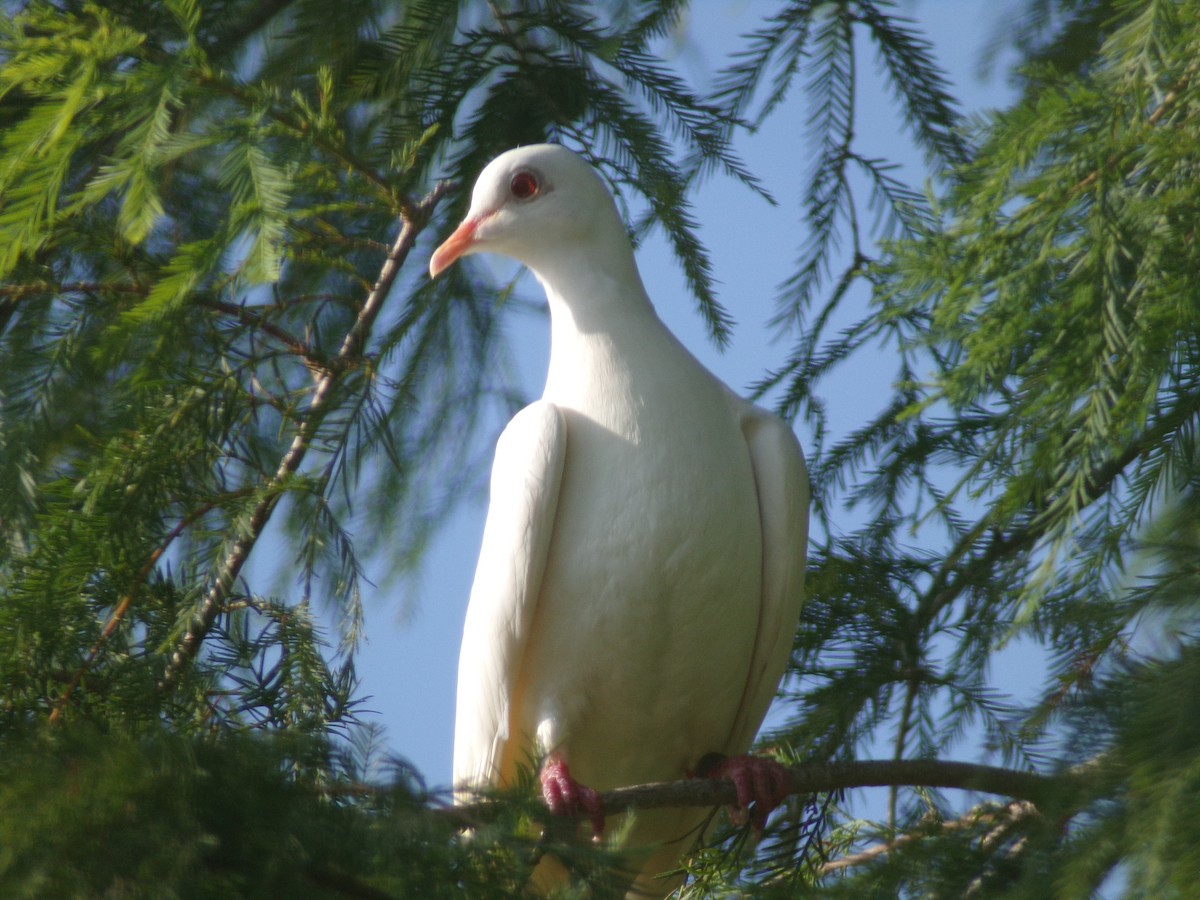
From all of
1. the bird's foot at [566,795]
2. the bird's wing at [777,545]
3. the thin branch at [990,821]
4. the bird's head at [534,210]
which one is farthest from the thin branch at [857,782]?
the bird's head at [534,210]

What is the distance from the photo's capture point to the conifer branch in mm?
2145

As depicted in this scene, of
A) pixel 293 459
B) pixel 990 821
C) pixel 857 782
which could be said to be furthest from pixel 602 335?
pixel 990 821

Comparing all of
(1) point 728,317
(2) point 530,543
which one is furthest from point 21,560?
(1) point 728,317

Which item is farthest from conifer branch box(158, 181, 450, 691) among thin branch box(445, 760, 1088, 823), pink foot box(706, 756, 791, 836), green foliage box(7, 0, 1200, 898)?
pink foot box(706, 756, 791, 836)

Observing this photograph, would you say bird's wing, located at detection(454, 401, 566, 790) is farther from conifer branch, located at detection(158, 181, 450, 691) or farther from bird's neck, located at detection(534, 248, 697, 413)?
conifer branch, located at detection(158, 181, 450, 691)

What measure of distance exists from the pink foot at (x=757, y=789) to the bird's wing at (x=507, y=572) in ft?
1.47

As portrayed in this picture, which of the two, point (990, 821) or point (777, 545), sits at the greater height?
point (777, 545)

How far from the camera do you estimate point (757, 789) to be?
2.15 metres

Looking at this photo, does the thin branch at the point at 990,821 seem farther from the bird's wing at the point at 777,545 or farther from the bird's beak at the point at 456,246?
the bird's beak at the point at 456,246

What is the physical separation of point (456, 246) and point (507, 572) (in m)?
0.74

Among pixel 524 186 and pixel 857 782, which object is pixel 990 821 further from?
pixel 524 186

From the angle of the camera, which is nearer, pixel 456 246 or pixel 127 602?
pixel 127 602

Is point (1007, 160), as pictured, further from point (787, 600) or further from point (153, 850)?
point (153, 850)

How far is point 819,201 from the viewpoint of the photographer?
305cm
